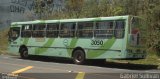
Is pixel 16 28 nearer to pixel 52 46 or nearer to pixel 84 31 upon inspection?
pixel 52 46

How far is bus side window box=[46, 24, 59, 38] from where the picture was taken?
26906 mm

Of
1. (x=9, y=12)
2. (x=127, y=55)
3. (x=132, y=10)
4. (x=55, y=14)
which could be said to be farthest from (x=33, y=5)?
(x=127, y=55)

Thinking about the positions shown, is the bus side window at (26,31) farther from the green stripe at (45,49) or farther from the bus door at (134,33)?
the bus door at (134,33)

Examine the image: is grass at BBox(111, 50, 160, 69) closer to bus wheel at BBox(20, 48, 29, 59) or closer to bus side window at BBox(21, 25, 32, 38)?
bus side window at BBox(21, 25, 32, 38)

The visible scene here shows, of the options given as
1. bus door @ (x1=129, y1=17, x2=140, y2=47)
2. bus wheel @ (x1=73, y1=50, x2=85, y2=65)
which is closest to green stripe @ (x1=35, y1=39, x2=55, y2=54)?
bus wheel @ (x1=73, y1=50, x2=85, y2=65)

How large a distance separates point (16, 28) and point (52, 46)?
4.41 metres

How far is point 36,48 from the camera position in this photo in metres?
28.5

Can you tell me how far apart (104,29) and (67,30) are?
3.14m

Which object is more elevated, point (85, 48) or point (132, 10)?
point (132, 10)

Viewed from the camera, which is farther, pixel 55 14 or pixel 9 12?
pixel 9 12

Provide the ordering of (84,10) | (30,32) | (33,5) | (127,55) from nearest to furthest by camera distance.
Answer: (127,55), (30,32), (84,10), (33,5)

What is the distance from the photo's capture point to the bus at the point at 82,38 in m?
22.7

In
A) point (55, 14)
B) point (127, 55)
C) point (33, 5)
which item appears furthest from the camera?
point (33, 5)

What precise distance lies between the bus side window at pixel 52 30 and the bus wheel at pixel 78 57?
6.96ft
